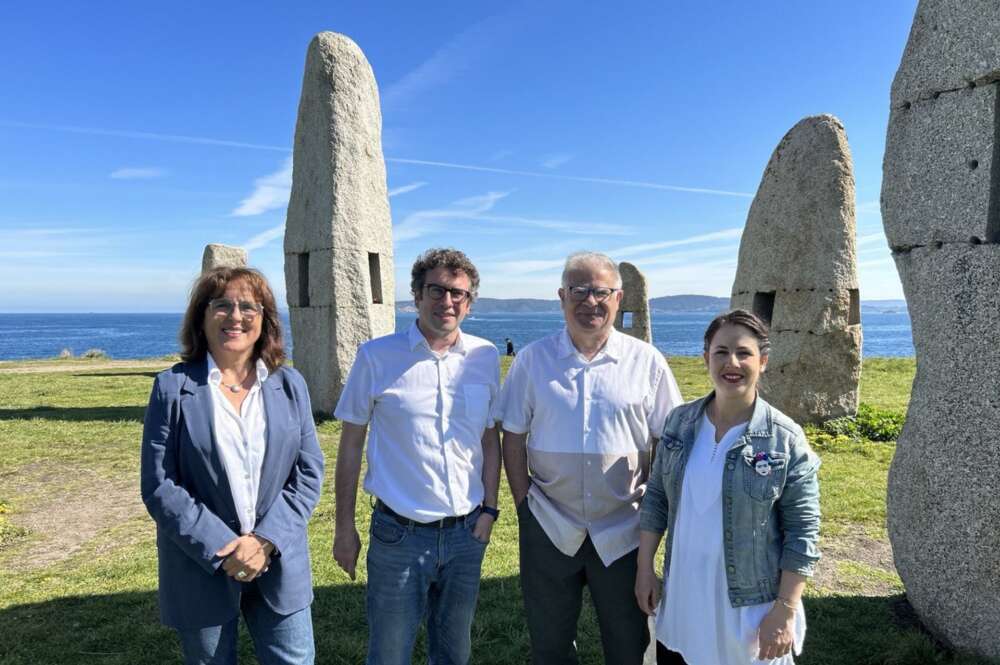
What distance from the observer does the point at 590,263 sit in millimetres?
2920

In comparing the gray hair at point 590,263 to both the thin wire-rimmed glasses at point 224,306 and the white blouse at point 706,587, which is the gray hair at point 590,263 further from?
the thin wire-rimmed glasses at point 224,306

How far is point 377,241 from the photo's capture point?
11125 millimetres

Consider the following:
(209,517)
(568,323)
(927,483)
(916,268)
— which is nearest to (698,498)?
(568,323)

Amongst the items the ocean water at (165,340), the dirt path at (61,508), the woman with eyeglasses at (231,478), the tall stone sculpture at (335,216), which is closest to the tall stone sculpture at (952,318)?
the woman with eyeglasses at (231,478)

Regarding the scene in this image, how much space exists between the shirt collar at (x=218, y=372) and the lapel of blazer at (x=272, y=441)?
4cm

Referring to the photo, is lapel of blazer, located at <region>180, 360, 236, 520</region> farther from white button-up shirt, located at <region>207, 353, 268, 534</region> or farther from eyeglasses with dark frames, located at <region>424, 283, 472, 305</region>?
eyeglasses with dark frames, located at <region>424, 283, 472, 305</region>

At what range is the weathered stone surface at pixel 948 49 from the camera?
138 inches

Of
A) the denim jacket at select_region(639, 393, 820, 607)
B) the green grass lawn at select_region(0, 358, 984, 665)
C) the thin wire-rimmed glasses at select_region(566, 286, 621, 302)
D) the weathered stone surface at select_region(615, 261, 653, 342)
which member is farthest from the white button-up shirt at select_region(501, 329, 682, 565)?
the weathered stone surface at select_region(615, 261, 653, 342)

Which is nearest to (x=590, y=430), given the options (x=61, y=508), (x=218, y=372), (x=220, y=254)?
(x=218, y=372)

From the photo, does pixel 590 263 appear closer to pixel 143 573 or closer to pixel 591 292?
pixel 591 292

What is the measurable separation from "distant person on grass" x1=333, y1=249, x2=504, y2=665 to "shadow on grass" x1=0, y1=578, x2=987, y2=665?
4.20 ft

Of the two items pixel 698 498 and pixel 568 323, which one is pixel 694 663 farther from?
pixel 568 323

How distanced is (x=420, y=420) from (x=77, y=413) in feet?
36.9

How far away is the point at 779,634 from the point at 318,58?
10607mm
